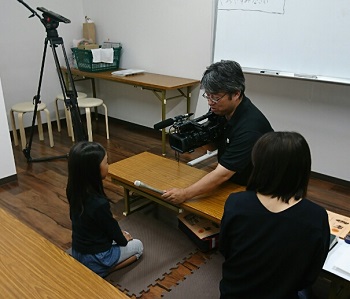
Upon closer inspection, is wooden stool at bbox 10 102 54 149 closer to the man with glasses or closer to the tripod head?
the tripod head

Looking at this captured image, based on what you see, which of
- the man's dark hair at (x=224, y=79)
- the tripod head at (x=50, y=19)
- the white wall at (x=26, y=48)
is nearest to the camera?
the man's dark hair at (x=224, y=79)

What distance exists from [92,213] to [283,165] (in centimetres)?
101

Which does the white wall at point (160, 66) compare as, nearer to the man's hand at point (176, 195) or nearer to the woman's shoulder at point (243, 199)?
the man's hand at point (176, 195)

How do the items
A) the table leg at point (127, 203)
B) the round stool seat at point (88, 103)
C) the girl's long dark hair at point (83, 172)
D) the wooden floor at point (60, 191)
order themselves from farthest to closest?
the round stool seat at point (88, 103), the table leg at point (127, 203), the wooden floor at point (60, 191), the girl's long dark hair at point (83, 172)

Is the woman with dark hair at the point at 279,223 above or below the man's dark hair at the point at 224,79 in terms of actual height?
below

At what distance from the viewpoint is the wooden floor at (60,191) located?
7.45 feet

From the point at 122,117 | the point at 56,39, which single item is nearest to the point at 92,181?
the point at 56,39

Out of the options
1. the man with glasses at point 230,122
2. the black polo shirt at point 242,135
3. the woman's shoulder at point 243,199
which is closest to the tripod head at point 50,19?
the man with glasses at point 230,122

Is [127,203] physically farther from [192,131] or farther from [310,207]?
[310,207]

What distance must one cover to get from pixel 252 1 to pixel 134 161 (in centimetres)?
169

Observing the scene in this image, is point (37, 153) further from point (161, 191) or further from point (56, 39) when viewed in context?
point (161, 191)

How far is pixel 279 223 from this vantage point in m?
1.05

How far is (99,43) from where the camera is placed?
471 cm

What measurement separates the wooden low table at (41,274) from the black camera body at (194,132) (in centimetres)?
92
